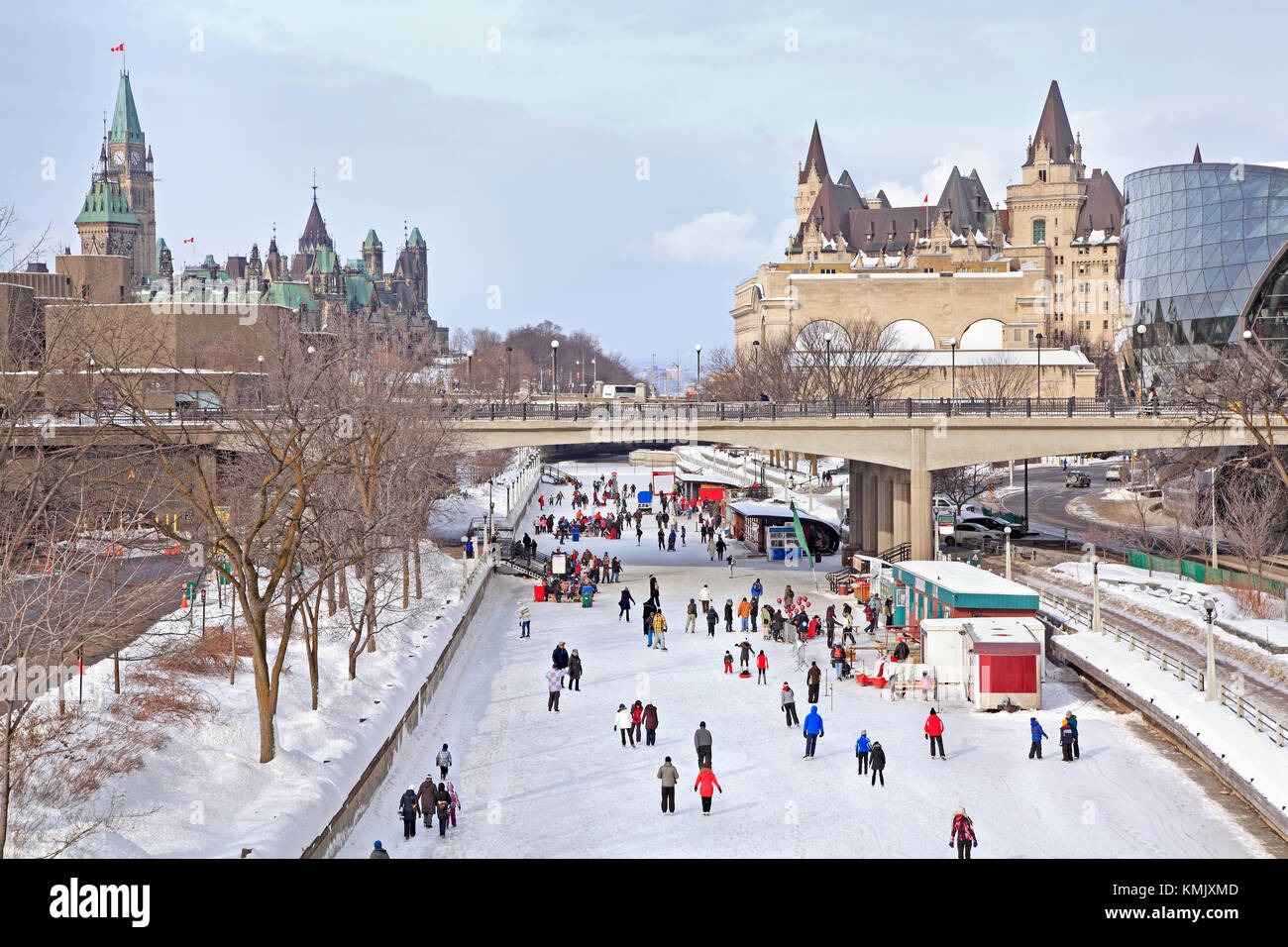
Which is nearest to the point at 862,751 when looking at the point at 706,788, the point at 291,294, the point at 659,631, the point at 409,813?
the point at 706,788

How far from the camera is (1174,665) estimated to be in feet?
91.5

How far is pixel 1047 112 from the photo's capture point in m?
163

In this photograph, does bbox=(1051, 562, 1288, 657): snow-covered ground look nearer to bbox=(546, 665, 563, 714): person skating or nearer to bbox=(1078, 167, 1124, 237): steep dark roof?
bbox=(546, 665, 563, 714): person skating

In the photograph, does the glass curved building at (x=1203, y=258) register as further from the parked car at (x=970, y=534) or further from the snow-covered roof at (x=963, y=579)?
the snow-covered roof at (x=963, y=579)

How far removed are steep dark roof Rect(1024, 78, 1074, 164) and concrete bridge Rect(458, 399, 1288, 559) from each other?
12572 cm

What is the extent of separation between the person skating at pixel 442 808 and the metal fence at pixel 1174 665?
1318 centimetres

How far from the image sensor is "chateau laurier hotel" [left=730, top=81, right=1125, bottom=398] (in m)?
113

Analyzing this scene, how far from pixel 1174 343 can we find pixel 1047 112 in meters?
106

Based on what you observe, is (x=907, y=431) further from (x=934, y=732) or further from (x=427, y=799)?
(x=427, y=799)

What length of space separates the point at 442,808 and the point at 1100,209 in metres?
171

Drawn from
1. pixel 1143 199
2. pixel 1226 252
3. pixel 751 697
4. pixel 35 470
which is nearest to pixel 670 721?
pixel 751 697

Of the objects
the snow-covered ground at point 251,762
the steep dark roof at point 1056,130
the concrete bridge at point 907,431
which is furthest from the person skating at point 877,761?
the steep dark roof at point 1056,130

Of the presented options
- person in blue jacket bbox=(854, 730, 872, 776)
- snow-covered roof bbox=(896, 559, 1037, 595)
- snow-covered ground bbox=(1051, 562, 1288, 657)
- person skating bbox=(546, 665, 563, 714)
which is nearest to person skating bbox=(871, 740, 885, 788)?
person in blue jacket bbox=(854, 730, 872, 776)
